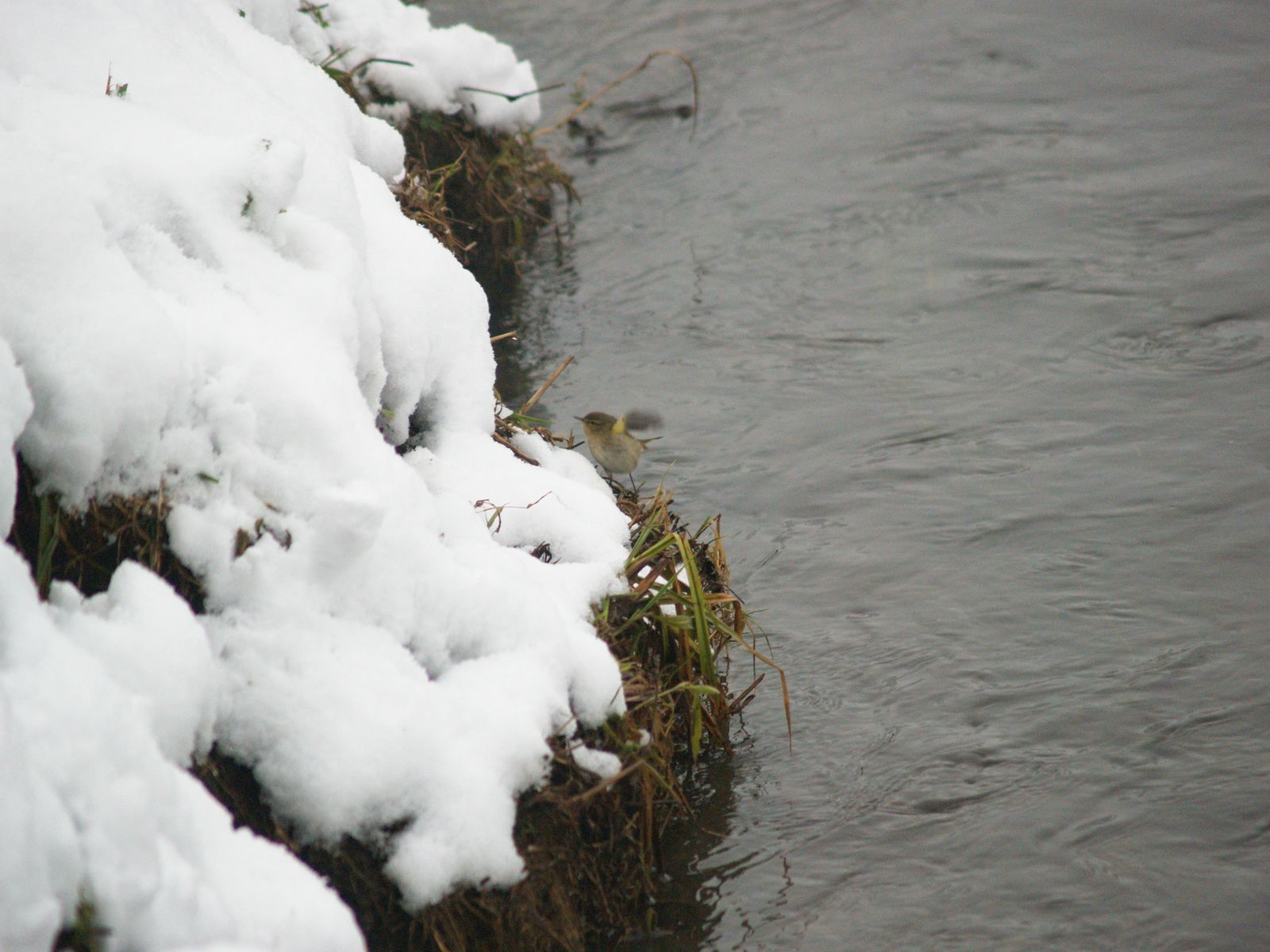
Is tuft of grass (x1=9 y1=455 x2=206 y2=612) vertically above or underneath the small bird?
above

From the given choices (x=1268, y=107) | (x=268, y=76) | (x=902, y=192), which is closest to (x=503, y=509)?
(x=268, y=76)

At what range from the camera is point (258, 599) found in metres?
2.85

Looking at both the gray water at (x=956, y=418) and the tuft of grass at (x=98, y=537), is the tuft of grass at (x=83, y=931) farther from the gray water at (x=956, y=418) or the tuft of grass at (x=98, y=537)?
the gray water at (x=956, y=418)

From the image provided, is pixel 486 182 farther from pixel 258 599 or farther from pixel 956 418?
pixel 258 599

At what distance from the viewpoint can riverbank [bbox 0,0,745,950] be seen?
2.24 metres

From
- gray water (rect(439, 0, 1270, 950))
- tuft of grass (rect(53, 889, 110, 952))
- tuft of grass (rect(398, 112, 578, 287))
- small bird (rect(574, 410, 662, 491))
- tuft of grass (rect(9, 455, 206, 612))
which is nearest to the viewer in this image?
tuft of grass (rect(53, 889, 110, 952))

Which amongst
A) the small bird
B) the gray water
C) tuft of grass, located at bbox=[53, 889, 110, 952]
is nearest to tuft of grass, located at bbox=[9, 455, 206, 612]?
tuft of grass, located at bbox=[53, 889, 110, 952]

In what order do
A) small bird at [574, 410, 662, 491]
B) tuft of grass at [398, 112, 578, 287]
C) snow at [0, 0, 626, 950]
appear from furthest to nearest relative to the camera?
tuft of grass at [398, 112, 578, 287]
small bird at [574, 410, 662, 491]
snow at [0, 0, 626, 950]

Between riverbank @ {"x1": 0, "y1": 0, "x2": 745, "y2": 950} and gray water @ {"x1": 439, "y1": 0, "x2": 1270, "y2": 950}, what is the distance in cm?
72

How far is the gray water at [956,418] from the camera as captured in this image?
362cm

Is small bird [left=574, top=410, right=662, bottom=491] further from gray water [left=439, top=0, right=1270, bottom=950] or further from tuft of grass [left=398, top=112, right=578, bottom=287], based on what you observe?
tuft of grass [left=398, top=112, right=578, bottom=287]

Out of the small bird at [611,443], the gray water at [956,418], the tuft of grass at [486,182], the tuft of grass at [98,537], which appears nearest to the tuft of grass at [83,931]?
the tuft of grass at [98,537]

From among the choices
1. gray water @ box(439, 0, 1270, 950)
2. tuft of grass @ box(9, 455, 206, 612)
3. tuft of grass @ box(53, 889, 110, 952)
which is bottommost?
gray water @ box(439, 0, 1270, 950)

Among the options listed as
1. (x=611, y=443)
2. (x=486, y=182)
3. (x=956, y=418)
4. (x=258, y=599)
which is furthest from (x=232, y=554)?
(x=486, y=182)
